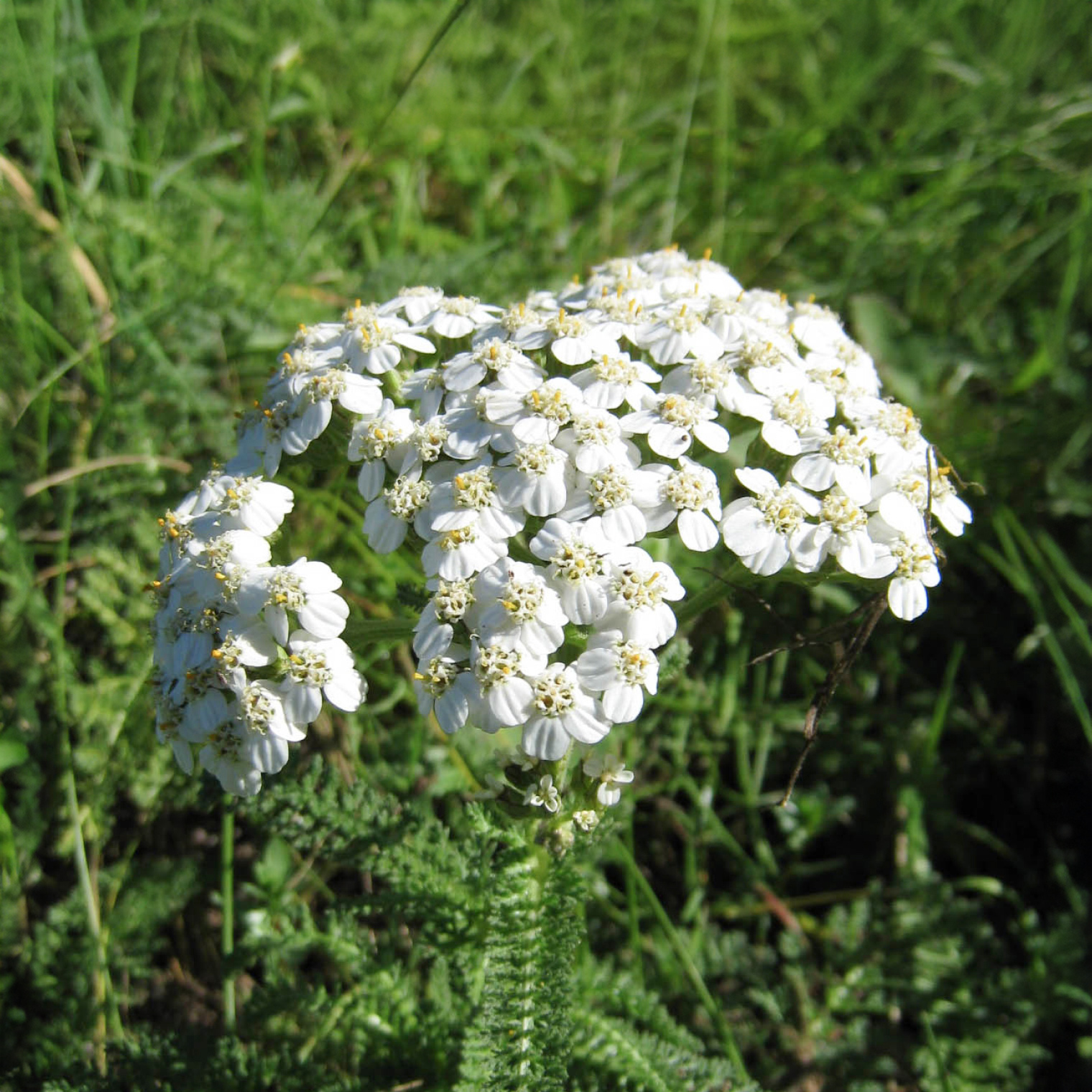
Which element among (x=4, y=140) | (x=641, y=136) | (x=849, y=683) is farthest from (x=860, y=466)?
(x=4, y=140)

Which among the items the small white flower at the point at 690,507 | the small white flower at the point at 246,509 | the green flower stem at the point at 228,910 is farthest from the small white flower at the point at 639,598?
the green flower stem at the point at 228,910

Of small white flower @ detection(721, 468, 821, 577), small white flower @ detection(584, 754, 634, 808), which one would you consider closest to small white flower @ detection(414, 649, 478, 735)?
small white flower @ detection(584, 754, 634, 808)

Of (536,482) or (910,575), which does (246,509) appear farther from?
(910,575)

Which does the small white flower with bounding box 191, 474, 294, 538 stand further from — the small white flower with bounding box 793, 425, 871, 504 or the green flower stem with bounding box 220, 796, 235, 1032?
the small white flower with bounding box 793, 425, 871, 504

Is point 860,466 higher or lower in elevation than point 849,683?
higher

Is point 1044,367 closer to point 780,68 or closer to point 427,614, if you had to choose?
point 780,68

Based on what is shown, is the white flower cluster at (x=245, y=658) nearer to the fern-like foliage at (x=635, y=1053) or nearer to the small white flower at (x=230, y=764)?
the small white flower at (x=230, y=764)
